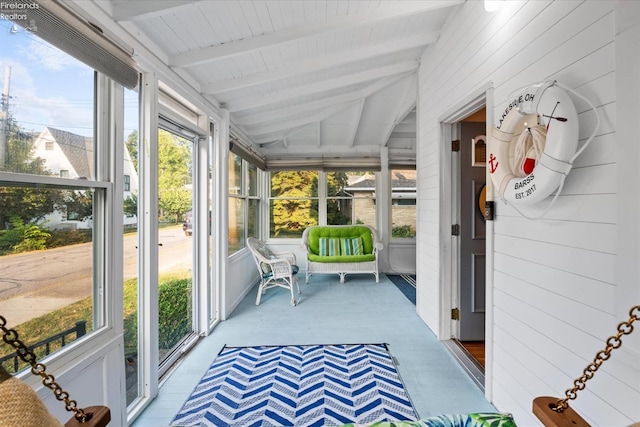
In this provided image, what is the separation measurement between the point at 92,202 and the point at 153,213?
430 millimetres

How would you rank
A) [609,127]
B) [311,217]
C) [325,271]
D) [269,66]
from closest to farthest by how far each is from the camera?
[609,127] → [269,66] → [325,271] → [311,217]

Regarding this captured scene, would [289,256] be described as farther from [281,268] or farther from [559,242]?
[559,242]

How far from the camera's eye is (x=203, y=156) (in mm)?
2811

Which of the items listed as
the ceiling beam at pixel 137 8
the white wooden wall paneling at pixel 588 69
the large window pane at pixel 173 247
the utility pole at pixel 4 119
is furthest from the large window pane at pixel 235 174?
the white wooden wall paneling at pixel 588 69

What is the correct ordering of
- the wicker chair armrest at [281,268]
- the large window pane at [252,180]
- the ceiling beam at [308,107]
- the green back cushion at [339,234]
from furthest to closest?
the green back cushion at [339,234] < the large window pane at [252,180] < the wicker chair armrest at [281,268] < the ceiling beam at [308,107]

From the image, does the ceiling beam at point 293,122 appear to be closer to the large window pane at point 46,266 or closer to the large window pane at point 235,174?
the large window pane at point 235,174

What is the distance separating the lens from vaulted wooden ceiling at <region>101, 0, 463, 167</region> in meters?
1.76

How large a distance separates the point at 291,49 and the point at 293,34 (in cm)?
30

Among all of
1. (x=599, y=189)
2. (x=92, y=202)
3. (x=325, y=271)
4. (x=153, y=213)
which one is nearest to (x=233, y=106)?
(x=153, y=213)

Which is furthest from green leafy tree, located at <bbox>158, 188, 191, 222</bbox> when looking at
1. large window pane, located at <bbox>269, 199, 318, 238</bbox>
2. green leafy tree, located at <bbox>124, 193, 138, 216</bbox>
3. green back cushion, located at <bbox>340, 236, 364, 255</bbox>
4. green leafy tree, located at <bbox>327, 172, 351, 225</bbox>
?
green leafy tree, located at <bbox>327, 172, 351, 225</bbox>

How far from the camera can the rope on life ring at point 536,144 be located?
1162 millimetres

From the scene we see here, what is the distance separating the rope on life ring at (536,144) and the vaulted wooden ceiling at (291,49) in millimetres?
1195

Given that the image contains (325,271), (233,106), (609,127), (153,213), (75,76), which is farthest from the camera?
(325,271)

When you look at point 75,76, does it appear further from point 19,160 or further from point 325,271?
point 325,271
